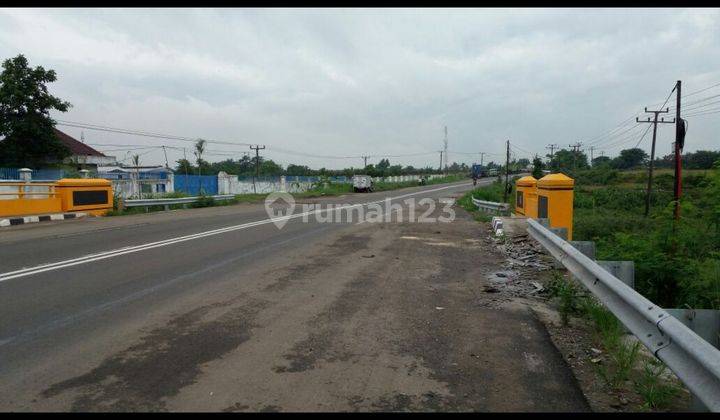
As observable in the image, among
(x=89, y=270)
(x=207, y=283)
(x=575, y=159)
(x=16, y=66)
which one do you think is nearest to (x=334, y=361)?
(x=207, y=283)

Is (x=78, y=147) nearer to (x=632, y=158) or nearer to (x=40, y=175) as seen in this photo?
(x=40, y=175)

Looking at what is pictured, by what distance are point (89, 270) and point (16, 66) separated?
Answer: 33402mm

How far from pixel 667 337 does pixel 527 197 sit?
11.0 meters

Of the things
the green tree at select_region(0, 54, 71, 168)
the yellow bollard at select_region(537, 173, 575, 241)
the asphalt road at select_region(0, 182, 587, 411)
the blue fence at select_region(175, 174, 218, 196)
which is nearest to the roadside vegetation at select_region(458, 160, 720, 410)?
the asphalt road at select_region(0, 182, 587, 411)

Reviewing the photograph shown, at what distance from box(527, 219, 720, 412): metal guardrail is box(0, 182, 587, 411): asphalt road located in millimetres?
653

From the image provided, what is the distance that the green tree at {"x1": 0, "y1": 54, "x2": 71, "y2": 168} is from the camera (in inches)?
1291

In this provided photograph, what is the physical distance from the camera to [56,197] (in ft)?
60.6

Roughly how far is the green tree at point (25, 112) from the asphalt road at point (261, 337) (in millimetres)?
30010

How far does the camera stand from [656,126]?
3603 centimetres

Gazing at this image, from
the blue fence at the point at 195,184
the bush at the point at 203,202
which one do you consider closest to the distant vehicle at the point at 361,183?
the blue fence at the point at 195,184

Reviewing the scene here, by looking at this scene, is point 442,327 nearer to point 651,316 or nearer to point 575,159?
point 651,316

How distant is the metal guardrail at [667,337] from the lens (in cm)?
260

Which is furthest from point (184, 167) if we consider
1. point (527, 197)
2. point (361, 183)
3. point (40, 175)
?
point (527, 197)

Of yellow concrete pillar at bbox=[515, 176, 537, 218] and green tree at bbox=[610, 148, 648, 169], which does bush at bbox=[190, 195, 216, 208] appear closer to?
yellow concrete pillar at bbox=[515, 176, 537, 218]
